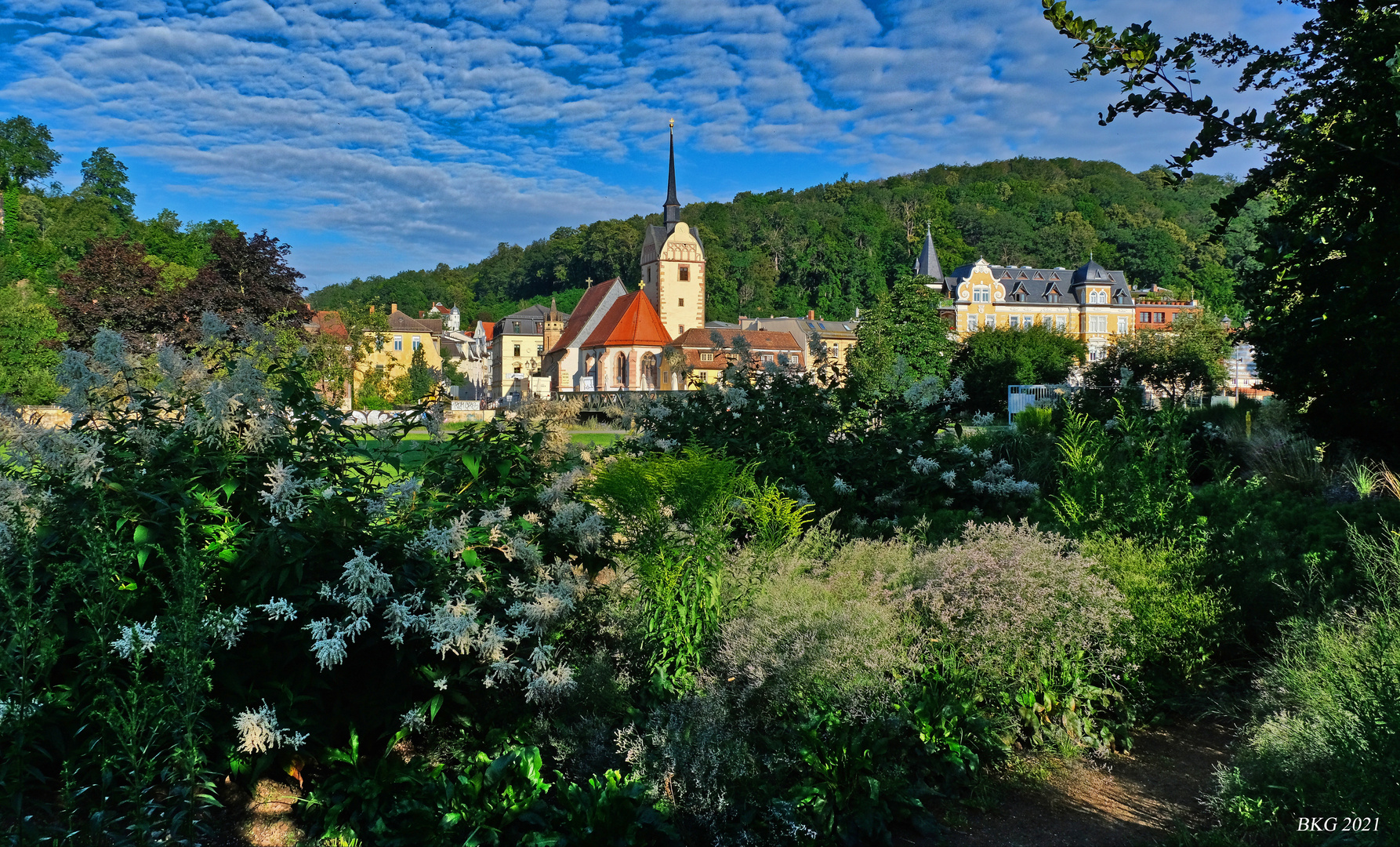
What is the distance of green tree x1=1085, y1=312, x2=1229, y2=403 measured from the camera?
1059 inches

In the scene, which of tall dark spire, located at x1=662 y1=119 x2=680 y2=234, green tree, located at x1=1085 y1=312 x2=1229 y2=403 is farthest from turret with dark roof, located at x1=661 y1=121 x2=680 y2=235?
green tree, located at x1=1085 y1=312 x2=1229 y2=403

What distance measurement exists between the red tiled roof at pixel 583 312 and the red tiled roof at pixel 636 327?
508 cm

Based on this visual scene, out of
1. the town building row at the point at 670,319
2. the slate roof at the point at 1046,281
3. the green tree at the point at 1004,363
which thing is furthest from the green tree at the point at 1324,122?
the slate roof at the point at 1046,281

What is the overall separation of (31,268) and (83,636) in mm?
66672

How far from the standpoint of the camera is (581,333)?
7375cm

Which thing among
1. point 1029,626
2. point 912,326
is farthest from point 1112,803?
point 912,326

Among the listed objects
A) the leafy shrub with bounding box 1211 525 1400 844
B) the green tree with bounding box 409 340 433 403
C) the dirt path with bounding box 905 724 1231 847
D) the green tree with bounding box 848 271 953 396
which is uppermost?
the green tree with bounding box 848 271 953 396

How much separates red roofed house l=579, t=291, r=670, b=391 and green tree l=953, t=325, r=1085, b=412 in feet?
93.8

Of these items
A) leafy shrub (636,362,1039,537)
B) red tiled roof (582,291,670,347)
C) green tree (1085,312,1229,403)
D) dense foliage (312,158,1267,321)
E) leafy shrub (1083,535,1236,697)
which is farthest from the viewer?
dense foliage (312,158,1267,321)

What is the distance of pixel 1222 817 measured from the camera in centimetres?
347

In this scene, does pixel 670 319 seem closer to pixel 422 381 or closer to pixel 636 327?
pixel 636 327

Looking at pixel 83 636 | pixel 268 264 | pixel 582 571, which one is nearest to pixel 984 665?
pixel 582 571

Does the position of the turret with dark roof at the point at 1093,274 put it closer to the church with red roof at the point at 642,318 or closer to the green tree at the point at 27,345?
the church with red roof at the point at 642,318

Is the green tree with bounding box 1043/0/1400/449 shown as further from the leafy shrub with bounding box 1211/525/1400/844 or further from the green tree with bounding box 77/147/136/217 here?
the green tree with bounding box 77/147/136/217
